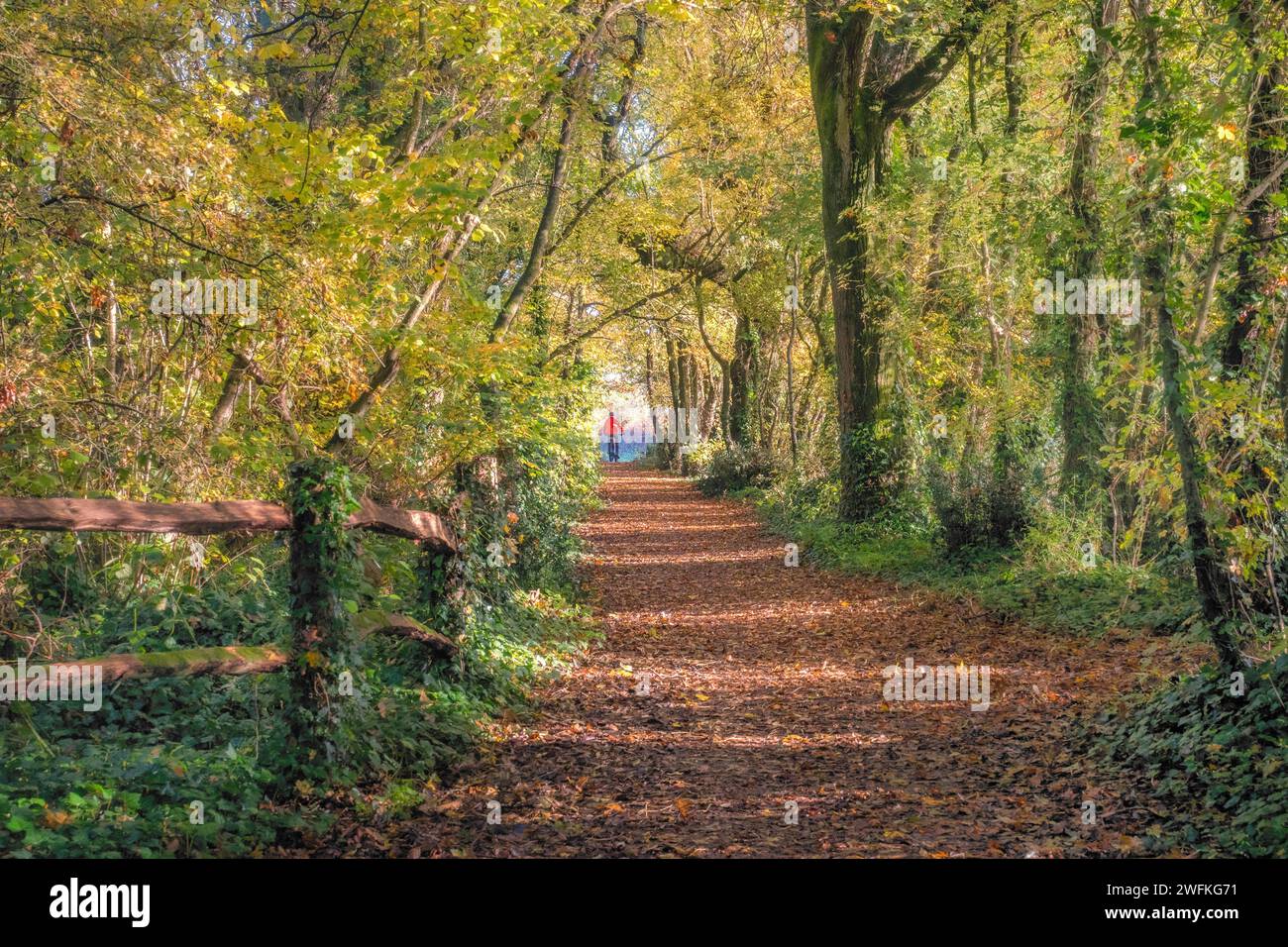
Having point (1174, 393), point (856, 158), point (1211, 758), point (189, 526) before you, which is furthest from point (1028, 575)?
point (189, 526)

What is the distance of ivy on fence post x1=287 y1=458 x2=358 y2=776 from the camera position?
5.84m

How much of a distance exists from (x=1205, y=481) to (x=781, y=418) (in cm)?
2765

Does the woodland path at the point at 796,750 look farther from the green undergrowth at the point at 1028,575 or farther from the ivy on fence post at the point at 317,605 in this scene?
the ivy on fence post at the point at 317,605

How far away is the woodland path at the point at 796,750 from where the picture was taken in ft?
18.3

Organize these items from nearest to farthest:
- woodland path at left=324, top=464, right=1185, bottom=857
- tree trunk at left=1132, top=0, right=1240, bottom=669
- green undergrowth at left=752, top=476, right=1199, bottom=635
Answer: woodland path at left=324, top=464, right=1185, bottom=857, tree trunk at left=1132, top=0, right=1240, bottom=669, green undergrowth at left=752, top=476, right=1199, bottom=635

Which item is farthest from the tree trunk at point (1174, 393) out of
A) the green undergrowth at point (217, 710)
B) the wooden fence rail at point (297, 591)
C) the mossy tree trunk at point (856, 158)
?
the mossy tree trunk at point (856, 158)

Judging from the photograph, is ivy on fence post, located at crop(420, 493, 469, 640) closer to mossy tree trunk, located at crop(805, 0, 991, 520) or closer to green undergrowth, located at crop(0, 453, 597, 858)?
green undergrowth, located at crop(0, 453, 597, 858)

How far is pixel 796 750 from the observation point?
24.3 feet

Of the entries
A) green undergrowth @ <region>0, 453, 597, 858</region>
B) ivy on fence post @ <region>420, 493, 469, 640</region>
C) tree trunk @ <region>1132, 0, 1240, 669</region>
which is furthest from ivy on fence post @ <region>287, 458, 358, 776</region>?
tree trunk @ <region>1132, 0, 1240, 669</region>

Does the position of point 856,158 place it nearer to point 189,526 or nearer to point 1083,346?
point 1083,346

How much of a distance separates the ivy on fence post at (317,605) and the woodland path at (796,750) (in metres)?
0.75

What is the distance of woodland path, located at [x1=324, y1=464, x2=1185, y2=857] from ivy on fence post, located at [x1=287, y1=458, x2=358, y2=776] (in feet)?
2.45

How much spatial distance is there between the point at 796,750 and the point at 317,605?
11.5 ft

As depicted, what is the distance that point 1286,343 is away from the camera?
5.58 m
